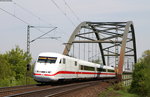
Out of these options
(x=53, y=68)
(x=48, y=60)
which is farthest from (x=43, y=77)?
(x=48, y=60)

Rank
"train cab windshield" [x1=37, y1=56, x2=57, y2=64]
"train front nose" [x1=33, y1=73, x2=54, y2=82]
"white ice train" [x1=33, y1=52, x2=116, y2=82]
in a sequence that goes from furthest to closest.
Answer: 1. "train cab windshield" [x1=37, y1=56, x2=57, y2=64]
2. "white ice train" [x1=33, y1=52, x2=116, y2=82]
3. "train front nose" [x1=33, y1=73, x2=54, y2=82]

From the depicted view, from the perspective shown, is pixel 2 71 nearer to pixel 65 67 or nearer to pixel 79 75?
pixel 79 75

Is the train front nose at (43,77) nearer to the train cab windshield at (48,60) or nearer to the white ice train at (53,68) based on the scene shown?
the white ice train at (53,68)

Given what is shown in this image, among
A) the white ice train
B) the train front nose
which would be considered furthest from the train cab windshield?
the train front nose

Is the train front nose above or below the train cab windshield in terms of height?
below

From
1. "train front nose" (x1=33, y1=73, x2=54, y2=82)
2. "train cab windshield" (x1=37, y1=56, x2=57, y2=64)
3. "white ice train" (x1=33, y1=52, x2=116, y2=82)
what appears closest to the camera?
"train front nose" (x1=33, y1=73, x2=54, y2=82)

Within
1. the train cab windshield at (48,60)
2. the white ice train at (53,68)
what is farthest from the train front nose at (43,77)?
the train cab windshield at (48,60)

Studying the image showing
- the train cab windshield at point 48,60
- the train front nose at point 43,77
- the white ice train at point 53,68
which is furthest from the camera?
the train cab windshield at point 48,60

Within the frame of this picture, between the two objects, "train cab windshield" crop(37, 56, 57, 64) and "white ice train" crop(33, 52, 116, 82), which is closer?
"white ice train" crop(33, 52, 116, 82)

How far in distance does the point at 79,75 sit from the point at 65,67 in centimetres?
653

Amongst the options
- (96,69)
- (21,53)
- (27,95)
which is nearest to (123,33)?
(96,69)

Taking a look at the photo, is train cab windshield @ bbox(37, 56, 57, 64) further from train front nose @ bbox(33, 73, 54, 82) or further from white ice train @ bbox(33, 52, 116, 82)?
train front nose @ bbox(33, 73, 54, 82)

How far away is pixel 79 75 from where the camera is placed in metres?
32.4

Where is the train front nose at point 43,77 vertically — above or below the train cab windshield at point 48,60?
below
